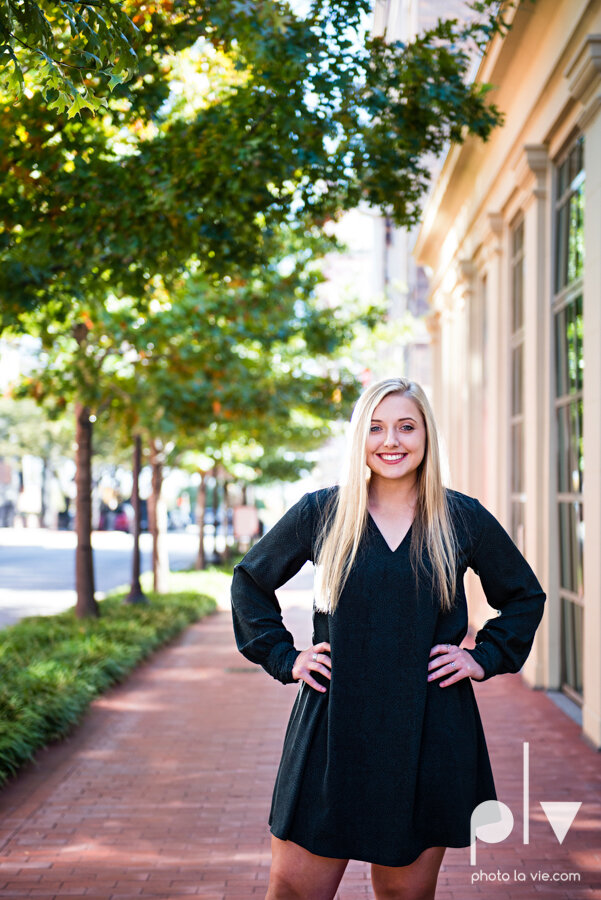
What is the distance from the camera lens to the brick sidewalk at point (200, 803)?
4730 mm

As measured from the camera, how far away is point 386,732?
2752mm

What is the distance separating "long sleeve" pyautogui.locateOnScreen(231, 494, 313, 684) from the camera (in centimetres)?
300

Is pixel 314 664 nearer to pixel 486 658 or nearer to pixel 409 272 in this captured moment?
pixel 486 658

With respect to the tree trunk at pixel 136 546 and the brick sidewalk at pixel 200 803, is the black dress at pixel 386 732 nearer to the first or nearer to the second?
the brick sidewalk at pixel 200 803

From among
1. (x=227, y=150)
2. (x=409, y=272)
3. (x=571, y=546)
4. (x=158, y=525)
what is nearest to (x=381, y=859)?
(x=227, y=150)

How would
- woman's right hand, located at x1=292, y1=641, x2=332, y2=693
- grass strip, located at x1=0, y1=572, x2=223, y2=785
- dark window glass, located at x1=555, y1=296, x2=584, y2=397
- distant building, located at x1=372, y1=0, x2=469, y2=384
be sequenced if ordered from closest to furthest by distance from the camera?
woman's right hand, located at x1=292, y1=641, x2=332, y2=693 → grass strip, located at x1=0, y1=572, x2=223, y2=785 → dark window glass, located at x1=555, y1=296, x2=584, y2=397 → distant building, located at x1=372, y1=0, x2=469, y2=384

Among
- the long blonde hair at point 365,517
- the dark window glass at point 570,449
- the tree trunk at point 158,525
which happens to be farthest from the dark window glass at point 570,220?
the tree trunk at point 158,525

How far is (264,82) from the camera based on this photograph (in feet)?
22.1

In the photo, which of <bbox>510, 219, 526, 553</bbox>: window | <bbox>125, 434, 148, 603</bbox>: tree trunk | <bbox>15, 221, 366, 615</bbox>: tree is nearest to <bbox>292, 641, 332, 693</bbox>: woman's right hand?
<bbox>510, 219, 526, 553</bbox>: window

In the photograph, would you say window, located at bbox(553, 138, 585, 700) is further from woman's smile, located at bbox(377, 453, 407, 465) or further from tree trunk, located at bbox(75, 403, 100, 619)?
tree trunk, located at bbox(75, 403, 100, 619)

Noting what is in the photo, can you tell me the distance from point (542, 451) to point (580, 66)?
11.6ft

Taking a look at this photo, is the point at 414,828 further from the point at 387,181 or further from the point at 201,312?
the point at 201,312

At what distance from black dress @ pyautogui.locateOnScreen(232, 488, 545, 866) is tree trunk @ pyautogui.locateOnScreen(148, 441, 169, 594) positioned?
52.9ft

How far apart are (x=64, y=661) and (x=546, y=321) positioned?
5338 mm
